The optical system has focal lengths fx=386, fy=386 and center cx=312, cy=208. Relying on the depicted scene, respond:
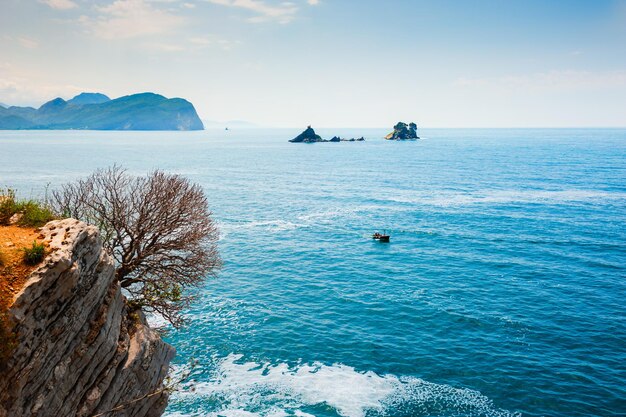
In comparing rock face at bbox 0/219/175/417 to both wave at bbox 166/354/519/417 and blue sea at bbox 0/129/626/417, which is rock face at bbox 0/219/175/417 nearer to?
wave at bbox 166/354/519/417

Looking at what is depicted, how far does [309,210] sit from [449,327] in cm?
5205

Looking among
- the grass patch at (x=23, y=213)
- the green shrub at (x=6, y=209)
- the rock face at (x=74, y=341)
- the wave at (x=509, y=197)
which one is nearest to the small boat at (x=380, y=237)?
the wave at (x=509, y=197)

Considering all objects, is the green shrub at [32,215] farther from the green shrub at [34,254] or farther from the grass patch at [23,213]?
the green shrub at [34,254]

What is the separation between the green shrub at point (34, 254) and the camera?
1658 cm

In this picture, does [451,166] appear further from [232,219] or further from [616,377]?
[616,377]

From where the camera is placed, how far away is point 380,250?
64.6 meters

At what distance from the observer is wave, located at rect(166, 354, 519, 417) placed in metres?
29.6

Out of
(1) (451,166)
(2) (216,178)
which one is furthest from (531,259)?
(1) (451,166)

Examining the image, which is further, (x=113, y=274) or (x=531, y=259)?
(x=531, y=259)

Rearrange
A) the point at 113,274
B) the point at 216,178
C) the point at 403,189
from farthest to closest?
the point at 216,178 < the point at 403,189 < the point at 113,274

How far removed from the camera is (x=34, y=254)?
16.6 meters

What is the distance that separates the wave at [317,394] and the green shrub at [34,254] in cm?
1843

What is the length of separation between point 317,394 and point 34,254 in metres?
23.5

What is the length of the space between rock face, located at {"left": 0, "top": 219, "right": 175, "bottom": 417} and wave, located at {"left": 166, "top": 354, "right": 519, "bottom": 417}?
8.66 m
